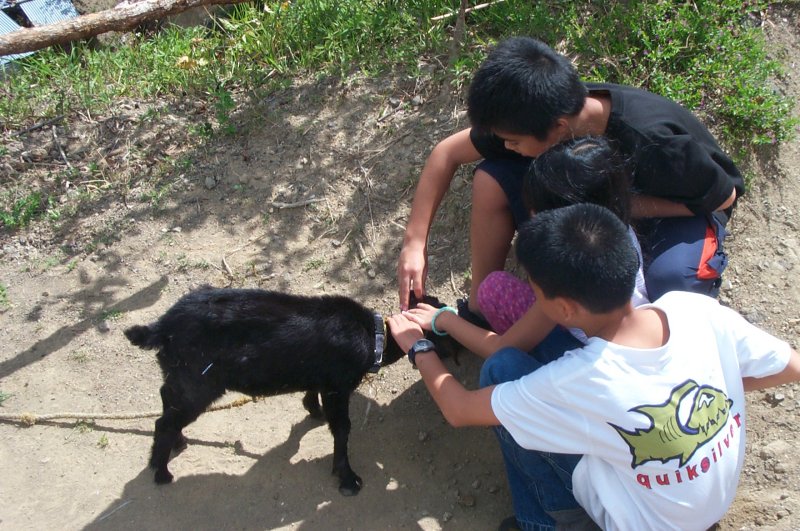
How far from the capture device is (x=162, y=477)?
338cm

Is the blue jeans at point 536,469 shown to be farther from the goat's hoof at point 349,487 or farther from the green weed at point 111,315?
the green weed at point 111,315

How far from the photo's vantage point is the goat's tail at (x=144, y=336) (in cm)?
316

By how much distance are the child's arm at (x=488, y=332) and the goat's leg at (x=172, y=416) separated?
1.05m

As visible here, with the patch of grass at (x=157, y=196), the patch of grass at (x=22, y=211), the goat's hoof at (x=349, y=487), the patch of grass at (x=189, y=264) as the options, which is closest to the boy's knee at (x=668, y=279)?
the goat's hoof at (x=349, y=487)

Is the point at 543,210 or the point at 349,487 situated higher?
the point at 543,210

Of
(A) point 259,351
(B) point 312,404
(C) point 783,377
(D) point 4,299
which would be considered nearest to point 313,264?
(B) point 312,404

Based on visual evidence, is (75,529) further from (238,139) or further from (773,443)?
(773,443)

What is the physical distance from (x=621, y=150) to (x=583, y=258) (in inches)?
34.9

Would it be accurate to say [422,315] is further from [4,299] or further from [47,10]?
[47,10]

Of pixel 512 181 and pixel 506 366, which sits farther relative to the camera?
pixel 512 181

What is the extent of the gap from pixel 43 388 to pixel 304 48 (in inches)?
116

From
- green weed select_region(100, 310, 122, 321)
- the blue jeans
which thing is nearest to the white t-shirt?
the blue jeans

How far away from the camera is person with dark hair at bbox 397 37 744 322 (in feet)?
8.60

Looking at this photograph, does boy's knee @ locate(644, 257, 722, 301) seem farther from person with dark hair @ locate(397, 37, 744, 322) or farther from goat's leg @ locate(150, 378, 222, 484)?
goat's leg @ locate(150, 378, 222, 484)
